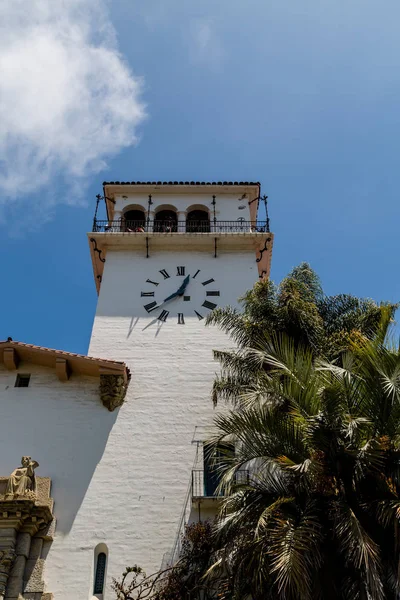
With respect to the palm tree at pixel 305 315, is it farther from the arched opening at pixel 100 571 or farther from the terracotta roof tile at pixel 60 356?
the arched opening at pixel 100 571

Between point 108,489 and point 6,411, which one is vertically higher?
point 6,411

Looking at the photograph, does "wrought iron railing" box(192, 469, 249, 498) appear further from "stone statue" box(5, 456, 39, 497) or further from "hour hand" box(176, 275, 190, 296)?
"hour hand" box(176, 275, 190, 296)

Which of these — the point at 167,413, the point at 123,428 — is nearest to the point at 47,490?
the point at 123,428

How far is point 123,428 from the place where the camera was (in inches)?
562

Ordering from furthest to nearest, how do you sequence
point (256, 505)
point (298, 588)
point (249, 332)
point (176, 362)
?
1. point (176, 362)
2. point (249, 332)
3. point (256, 505)
4. point (298, 588)

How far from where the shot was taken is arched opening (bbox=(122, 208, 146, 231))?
2052cm

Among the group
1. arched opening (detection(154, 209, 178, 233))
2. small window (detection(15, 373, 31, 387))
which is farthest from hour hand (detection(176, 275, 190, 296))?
small window (detection(15, 373, 31, 387))

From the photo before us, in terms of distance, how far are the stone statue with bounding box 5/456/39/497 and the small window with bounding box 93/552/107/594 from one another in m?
1.96

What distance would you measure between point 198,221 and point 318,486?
13.6 meters

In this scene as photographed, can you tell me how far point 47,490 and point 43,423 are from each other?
1.74 meters

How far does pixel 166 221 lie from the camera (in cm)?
2080

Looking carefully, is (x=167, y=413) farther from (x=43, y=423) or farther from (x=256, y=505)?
(x=256, y=505)

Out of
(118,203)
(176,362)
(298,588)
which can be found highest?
(118,203)

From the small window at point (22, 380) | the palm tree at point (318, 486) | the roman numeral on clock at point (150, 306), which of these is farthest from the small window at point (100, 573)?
the roman numeral on clock at point (150, 306)
